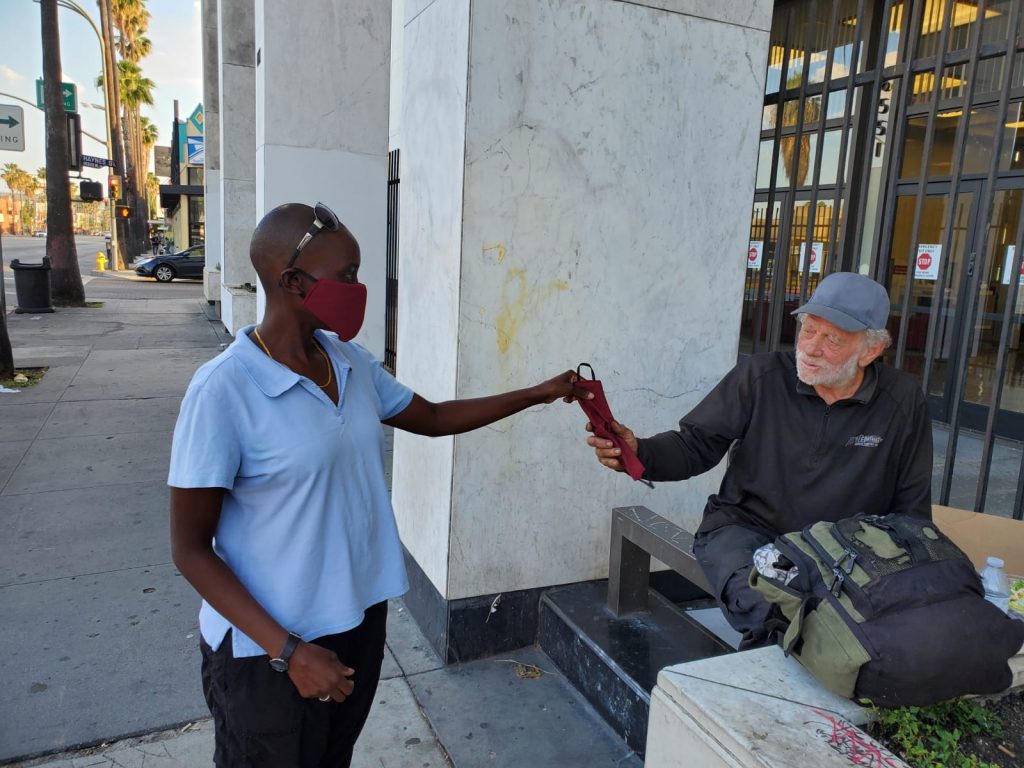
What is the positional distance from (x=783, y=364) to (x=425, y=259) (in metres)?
1.76

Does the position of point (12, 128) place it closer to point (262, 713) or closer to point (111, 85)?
point (262, 713)

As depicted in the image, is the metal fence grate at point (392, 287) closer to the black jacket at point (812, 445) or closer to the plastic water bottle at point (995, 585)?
the black jacket at point (812, 445)

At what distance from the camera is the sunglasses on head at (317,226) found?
1.81 m

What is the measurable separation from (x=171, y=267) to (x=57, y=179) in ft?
42.4

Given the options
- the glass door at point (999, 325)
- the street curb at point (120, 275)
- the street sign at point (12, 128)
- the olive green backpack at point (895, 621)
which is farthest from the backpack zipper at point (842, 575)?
the street curb at point (120, 275)

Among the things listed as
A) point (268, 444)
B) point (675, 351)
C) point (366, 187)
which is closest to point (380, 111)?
point (366, 187)

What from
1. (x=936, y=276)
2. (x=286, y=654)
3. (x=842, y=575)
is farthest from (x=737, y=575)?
(x=936, y=276)

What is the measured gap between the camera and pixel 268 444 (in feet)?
5.75

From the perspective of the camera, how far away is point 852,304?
248 centimetres

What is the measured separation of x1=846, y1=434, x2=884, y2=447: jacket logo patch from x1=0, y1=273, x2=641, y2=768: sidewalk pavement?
1503 mm

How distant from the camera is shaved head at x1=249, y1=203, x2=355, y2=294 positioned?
1813 mm

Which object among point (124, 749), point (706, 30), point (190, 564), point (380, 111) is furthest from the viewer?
point (380, 111)

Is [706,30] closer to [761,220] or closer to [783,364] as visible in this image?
[783,364]

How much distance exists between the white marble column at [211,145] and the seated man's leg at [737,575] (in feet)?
51.7
